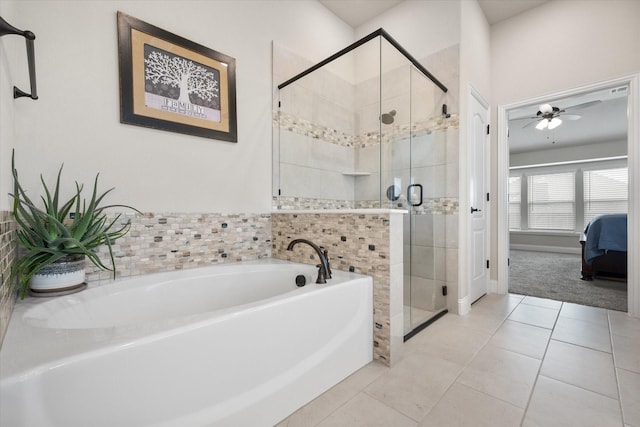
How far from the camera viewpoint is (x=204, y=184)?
6.49ft

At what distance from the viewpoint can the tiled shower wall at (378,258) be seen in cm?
163

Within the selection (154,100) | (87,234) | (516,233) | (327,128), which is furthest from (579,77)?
(516,233)

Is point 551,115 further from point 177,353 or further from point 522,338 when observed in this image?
point 177,353

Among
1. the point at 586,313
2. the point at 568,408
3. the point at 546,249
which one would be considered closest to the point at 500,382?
the point at 568,408

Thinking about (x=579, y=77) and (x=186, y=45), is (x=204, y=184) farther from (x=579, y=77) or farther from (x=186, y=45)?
(x=579, y=77)

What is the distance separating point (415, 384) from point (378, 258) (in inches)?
26.2

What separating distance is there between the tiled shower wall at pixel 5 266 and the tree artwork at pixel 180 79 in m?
1.04

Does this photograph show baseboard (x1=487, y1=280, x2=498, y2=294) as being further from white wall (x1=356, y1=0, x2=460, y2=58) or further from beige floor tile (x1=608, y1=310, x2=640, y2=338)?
white wall (x1=356, y1=0, x2=460, y2=58)

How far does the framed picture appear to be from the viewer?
5.44ft

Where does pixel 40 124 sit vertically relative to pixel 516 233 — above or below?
above

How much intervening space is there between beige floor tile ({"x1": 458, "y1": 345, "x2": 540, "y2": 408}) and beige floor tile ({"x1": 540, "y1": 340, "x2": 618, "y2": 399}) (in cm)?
9

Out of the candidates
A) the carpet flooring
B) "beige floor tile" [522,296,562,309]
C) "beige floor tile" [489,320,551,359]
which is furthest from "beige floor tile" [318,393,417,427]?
the carpet flooring

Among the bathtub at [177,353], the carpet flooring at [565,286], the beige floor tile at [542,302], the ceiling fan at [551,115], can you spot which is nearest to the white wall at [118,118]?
the bathtub at [177,353]

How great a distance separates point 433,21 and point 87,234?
318cm
